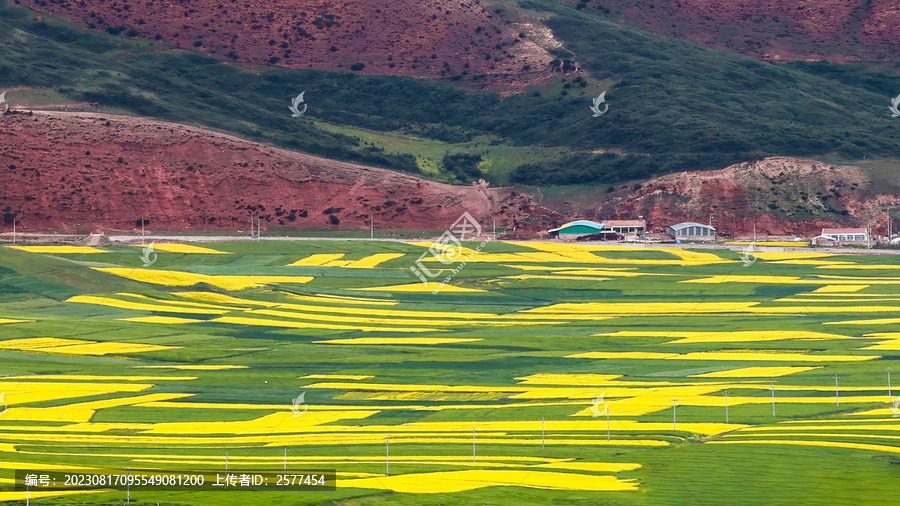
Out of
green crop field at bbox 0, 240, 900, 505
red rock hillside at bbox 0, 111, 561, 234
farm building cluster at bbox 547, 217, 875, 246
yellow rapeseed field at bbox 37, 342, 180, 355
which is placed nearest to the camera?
green crop field at bbox 0, 240, 900, 505

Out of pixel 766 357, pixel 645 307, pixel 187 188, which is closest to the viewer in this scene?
pixel 766 357

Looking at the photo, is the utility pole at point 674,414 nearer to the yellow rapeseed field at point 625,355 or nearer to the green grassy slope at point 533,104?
the yellow rapeseed field at point 625,355

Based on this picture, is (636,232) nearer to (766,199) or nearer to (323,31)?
(766,199)

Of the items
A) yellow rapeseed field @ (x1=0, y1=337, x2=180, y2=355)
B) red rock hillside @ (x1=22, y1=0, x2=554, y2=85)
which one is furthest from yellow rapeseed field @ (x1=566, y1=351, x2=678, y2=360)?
red rock hillside @ (x1=22, y1=0, x2=554, y2=85)

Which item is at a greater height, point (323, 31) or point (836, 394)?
point (323, 31)

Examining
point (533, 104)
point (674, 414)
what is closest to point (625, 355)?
point (674, 414)

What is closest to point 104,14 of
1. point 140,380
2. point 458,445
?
point 140,380

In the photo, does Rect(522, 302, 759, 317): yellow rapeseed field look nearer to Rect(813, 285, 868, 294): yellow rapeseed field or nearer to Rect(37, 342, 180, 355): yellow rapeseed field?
Rect(813, 285, 868, 294): yellow rapeseed field
